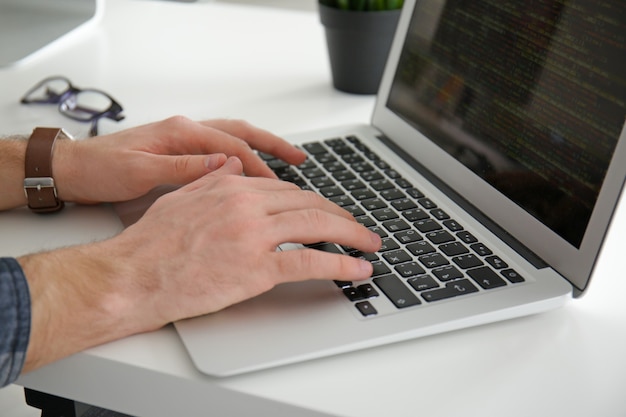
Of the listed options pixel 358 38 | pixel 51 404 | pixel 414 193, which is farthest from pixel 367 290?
pixel 358 38

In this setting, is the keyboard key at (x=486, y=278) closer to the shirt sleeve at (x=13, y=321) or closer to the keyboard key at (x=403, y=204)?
the keyboard key at (x=403, y=204)

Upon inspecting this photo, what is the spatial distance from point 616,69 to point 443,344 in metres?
0.29

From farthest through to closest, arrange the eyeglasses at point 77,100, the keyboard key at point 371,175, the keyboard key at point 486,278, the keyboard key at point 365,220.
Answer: the eyeglasses at point 77,100
the keyboard key at point 371,175
the keyboard key at point 365,220
the keyboard key at point 486,278

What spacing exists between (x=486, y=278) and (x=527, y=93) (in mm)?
219

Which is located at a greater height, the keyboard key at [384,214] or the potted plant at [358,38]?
the potted plant at [358,38]

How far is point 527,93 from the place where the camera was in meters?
0.81

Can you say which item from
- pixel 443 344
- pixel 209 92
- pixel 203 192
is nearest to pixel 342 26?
pixel 209 92

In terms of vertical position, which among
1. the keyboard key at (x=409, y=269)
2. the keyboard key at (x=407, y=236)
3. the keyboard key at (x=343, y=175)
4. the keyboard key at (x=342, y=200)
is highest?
the keyboard key at (x=407, y=236)

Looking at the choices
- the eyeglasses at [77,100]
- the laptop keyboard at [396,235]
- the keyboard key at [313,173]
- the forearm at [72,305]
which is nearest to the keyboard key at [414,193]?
the laptop keyboard at [396,235]

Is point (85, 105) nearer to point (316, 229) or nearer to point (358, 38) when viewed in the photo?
point (358, 38)

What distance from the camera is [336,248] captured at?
2.48ft

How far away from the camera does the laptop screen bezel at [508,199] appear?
0.68 metres

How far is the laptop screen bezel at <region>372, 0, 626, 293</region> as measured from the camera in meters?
0.68

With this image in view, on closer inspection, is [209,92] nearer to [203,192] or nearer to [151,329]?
[203,192]
